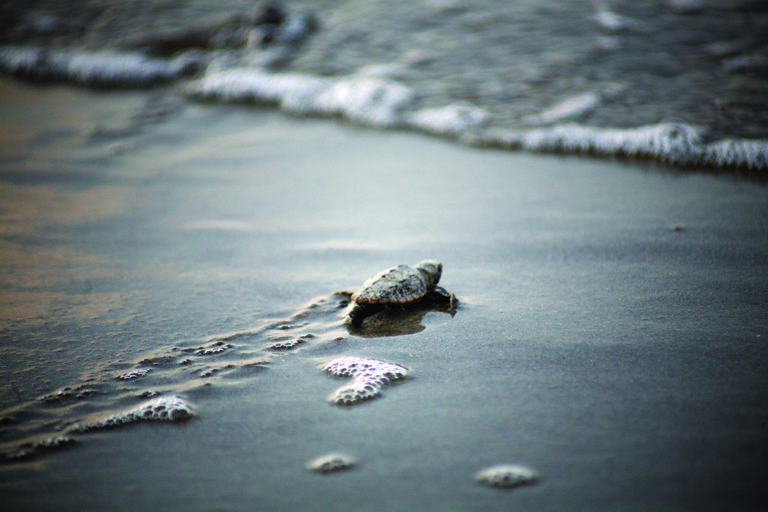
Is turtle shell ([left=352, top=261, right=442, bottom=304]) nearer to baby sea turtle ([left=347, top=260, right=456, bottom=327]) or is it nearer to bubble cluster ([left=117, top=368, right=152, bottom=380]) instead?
baby sea turtle ([left=347, top=260, right=456, bottom=327])

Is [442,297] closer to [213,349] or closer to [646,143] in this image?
[213,349]

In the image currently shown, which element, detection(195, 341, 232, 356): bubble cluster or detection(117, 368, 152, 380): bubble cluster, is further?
detection(195, 341, 232, 356): bubble cluster

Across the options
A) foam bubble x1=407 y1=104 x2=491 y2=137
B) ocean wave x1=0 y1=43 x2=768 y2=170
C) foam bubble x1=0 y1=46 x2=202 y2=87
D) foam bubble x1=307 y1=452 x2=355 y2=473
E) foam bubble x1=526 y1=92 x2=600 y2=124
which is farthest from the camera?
foam bubble x1=0 y1=46 x2=202 y2=87

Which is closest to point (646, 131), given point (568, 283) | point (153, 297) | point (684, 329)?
point (568, 283)

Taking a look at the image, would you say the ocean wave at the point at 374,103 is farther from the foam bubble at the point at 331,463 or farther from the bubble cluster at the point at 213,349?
the foam bubble at the point at 331,463

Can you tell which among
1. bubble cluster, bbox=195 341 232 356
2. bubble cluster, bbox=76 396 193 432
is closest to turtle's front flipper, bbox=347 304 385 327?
bubble cluster, bbox=195 341 232 356
